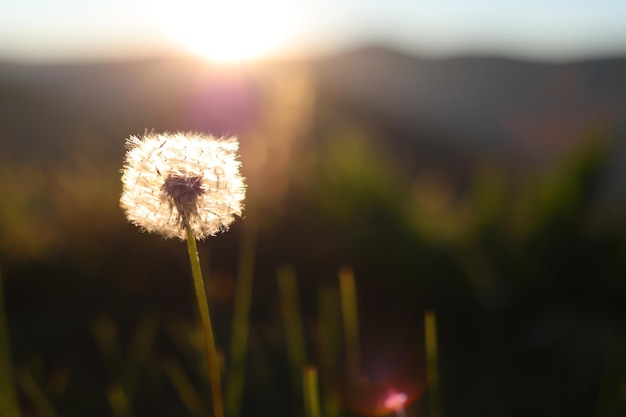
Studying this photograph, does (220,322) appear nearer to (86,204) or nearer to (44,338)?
(44,338)

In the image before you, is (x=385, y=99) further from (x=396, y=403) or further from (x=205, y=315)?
(x=205, y=315)

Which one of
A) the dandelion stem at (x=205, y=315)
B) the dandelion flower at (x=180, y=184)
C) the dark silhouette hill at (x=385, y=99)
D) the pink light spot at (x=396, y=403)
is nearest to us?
the dandelion stem at (x=205, y=315)

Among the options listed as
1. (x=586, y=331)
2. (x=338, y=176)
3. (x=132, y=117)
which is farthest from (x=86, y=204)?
(x=132, y=117)

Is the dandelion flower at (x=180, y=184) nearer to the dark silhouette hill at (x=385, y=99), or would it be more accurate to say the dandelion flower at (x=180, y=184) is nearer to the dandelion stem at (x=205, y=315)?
the dandelion stem at (x=205, y=315)

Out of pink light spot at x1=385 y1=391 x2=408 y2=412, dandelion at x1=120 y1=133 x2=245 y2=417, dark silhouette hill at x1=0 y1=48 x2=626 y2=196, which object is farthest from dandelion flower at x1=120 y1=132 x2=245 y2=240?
dark silhouette hill at x1=0 y1=48 x2=626 y2=196

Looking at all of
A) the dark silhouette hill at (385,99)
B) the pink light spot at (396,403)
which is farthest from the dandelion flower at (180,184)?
the dark silhouette hill at (385,99)

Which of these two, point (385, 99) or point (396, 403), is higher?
point (385, 99)

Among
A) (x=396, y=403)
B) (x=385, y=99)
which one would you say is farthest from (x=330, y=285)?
(x=385, y=99)

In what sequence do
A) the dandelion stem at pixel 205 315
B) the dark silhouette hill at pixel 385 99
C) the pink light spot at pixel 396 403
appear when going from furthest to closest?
the dark silhouette hill at pixel 385 99
the pink light spot at pixel 396 403
the dandelion stem at pixel 205 315
